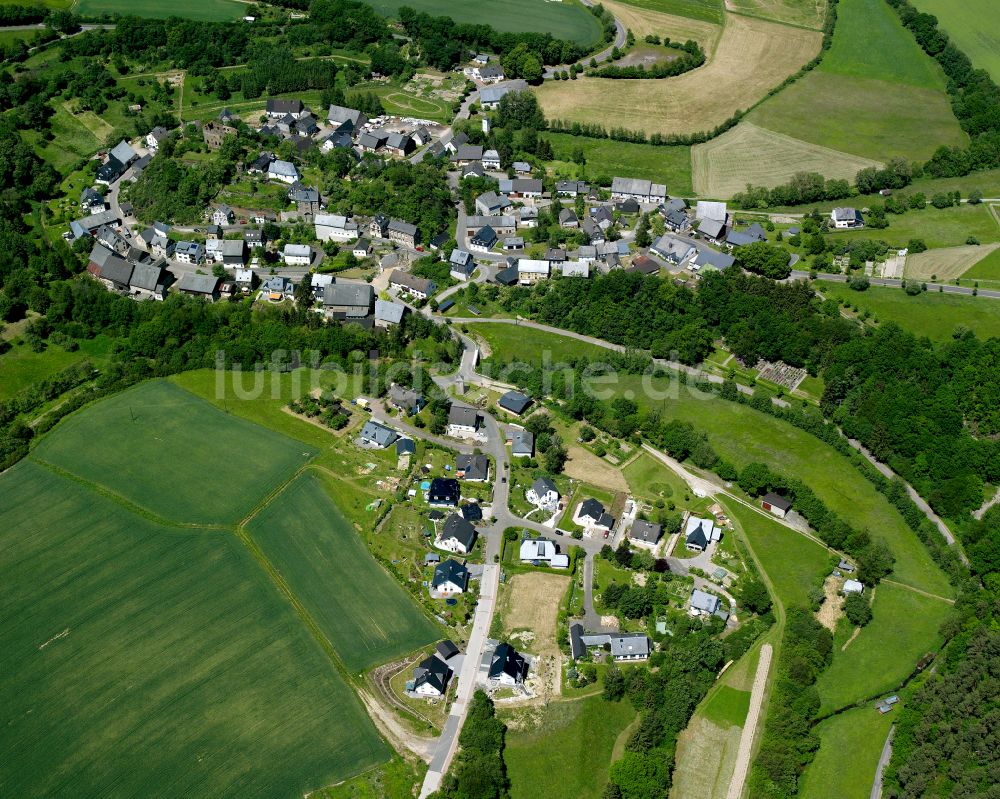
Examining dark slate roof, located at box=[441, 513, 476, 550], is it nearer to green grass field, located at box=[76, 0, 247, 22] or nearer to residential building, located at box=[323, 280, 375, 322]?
residential building, located at box=[323, 280, 375, 322]

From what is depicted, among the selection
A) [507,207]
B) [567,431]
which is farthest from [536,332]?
[507,207]

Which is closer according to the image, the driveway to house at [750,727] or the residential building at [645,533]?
the driveway to house at [750,727]

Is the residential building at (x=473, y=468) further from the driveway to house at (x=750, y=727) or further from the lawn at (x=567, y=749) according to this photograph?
the driveway to house at (x=750, y=727)

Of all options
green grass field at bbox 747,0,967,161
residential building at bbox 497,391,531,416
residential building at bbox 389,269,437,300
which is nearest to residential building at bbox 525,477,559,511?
residential building at bbox 497,391,531,416

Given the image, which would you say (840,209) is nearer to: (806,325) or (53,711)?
(806,325)

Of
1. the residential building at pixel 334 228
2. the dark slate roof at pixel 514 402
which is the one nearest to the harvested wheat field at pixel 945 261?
the dark slate roof at pixel 514 402

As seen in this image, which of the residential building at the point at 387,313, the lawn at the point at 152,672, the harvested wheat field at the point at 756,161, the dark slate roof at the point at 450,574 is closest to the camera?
the lawn at the point at 152,672

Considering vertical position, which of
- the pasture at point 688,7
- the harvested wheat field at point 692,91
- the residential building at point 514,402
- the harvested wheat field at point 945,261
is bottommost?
the residential building at point 514,402
